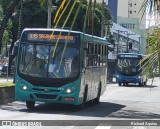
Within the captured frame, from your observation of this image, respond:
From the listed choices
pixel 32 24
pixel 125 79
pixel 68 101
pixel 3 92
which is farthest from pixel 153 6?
pixel 32 24

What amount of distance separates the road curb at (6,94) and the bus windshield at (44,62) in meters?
3.09

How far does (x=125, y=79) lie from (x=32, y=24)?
1635 cm

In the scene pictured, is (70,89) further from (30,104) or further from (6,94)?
(6,94)

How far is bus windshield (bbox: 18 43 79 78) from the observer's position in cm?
1569

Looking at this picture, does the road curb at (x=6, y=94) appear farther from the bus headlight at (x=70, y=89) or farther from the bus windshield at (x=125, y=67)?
the bus windshield at (x=125, y=67)

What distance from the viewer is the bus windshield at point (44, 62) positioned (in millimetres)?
15688

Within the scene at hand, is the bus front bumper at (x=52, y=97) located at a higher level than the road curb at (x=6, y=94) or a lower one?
higher

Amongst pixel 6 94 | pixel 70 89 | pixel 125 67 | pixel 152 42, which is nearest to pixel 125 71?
pixel 125 67

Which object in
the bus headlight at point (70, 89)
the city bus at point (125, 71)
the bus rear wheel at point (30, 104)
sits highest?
the bus headlight at point (70, 89)

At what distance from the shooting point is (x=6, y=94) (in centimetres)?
1945

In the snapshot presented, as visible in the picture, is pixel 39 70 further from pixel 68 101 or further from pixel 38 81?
pixel 68 101

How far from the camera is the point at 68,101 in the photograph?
1555cm

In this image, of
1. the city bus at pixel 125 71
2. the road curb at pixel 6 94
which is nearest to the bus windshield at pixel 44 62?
the road curb at pixel 6 94

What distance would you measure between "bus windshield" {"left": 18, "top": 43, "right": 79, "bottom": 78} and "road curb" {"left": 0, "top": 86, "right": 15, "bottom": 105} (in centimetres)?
309
